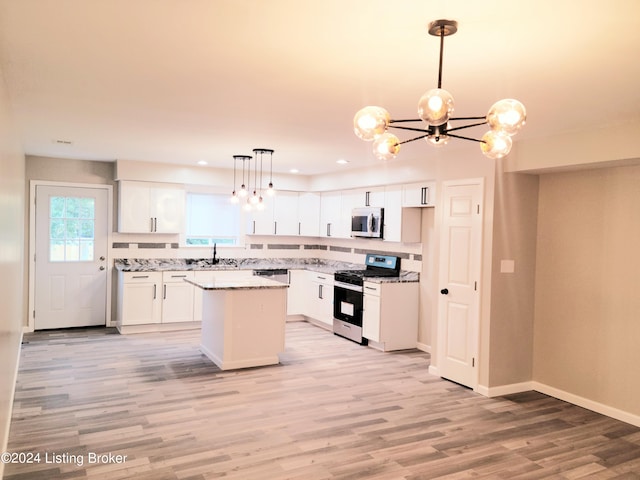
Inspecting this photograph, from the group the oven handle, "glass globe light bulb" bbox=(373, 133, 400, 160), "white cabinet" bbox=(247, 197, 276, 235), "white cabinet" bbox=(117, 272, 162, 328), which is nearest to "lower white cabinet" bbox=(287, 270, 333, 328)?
the oven handle

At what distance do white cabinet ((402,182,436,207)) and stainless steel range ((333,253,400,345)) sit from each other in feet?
2.96

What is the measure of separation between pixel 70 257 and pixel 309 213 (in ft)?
11.9

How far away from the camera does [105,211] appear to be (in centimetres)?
719

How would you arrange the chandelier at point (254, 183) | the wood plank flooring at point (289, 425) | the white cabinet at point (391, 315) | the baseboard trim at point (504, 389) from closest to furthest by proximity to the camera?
the wood plank flooring at point (289, 425) → the baseboard trim at point (504, 389) → the chandelier at point (254, 183) → the white cabinet at point (391, 315)

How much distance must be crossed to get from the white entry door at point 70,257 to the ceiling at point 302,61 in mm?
2707

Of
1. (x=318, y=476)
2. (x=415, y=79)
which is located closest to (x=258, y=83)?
(x=415, y=79)

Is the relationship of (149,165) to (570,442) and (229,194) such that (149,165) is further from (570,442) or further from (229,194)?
(570,442)

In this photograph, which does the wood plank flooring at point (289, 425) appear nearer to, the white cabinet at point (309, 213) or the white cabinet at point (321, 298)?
the white cabinet at point (321, 298)

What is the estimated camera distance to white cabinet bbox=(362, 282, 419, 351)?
20.4 ft

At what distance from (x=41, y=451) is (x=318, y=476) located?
1831 millimetres

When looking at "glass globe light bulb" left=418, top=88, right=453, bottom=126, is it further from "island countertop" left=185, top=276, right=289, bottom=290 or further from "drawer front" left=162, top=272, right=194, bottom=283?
"drawer front" left=162, top=272, right=194, bottom=283

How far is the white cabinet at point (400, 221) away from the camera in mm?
6395

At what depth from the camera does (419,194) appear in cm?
614

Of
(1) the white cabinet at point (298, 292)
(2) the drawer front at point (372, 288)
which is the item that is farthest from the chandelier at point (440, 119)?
(1) the white cabinet at point (298, 292)
